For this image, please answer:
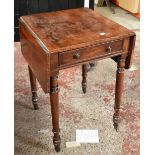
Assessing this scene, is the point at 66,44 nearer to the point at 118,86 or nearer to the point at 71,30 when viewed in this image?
the point at 71,30

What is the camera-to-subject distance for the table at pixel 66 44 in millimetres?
1350

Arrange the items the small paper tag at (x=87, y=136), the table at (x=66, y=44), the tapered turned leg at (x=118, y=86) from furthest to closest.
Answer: the small paper tag at (x=87, y=136) → the tapered turned leg at (x=118, y=86) → the table at (x=66, y=44)

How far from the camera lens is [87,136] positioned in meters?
1.79

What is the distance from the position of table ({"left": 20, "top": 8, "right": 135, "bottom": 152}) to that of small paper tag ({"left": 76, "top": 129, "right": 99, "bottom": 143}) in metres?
0.19

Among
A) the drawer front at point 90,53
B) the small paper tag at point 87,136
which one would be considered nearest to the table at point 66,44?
the drawer front at point 90,53

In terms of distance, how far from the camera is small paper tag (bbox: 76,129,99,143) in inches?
69.2

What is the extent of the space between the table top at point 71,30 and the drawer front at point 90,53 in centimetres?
4

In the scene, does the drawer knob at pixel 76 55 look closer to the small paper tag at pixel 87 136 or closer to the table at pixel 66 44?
the table at pixel 66 44

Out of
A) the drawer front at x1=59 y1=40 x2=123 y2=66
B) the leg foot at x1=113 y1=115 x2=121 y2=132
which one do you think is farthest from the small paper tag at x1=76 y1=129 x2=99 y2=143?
the drawer front at x1=59 y1=40 x2=123 y2=66

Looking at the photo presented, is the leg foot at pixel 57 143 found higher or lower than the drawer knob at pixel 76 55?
lower

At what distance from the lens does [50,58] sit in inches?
51.4

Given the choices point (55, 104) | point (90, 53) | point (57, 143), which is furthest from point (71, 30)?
point (57, 143)

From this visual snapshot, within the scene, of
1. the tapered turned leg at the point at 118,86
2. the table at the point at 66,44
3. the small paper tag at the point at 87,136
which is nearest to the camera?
the table at the point at 66,44
